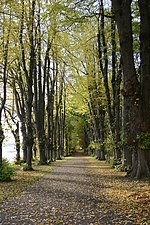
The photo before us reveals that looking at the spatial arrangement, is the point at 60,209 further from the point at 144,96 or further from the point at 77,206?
the point at 144,96

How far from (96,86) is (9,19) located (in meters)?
14.4

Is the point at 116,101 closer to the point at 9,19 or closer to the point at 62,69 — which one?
the point at 9,19

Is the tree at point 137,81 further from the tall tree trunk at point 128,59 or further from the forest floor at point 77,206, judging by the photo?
the forest floor at point 77,206

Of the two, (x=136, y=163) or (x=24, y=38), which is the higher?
(x=24, y=38)

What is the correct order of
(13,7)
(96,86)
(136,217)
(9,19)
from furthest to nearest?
(96,86)
(9,19)
(13,7)
(136,217)

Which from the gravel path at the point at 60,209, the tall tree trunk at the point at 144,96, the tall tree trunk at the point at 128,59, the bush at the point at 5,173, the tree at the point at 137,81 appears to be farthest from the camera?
the bush at the point at 5,173

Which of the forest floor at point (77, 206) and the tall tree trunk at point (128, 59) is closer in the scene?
the forest floor at point (77, 206)

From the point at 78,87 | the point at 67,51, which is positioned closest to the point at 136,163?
the point at 67,51

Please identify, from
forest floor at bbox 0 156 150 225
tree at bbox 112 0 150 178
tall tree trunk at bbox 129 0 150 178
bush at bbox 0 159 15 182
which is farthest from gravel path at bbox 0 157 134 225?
bush at bbox 0 159 15 182

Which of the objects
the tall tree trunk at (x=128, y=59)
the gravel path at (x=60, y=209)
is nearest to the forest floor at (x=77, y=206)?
the gravel path at (x=60, y=209)

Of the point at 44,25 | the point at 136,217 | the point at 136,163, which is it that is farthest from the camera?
the point at 44,25

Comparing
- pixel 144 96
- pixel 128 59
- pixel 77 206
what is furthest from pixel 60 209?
pixel 128 59

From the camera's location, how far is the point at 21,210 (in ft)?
23.2

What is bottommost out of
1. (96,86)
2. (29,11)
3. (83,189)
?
(83,189)
